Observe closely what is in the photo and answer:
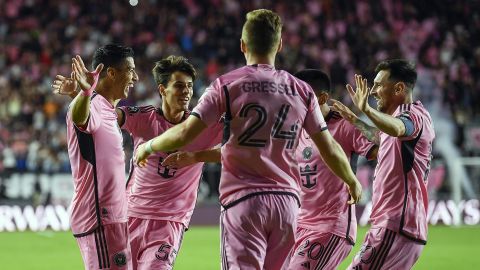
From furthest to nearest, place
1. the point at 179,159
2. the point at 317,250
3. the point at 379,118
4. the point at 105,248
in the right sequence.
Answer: the point at 317,250
the point at 179,159
the point at 105,248
the point at 379,118

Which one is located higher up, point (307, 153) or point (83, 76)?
point (83, 76)

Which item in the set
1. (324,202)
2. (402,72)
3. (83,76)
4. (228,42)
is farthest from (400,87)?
(228,42)

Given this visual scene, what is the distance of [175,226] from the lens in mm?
7344

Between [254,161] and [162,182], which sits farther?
[162,182]

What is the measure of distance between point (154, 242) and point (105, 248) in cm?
101

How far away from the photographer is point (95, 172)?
614cm

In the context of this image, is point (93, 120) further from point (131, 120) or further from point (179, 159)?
point (131, 120)

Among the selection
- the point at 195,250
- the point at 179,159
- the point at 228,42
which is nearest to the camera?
the point at 179,159

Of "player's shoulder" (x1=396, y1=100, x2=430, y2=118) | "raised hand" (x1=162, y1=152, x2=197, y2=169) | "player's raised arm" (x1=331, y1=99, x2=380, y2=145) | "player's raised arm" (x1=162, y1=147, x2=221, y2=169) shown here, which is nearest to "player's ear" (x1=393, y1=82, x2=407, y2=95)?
"player's shoulder" (x1=396, y1=100, x2=430, y2=118)

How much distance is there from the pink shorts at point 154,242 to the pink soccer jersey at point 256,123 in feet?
5.83

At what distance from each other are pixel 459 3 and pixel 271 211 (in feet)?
68.8

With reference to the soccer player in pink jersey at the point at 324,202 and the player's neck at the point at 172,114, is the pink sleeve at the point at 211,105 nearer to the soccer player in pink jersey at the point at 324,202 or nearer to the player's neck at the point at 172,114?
the soccer player in pink jersey at the point at 324,202

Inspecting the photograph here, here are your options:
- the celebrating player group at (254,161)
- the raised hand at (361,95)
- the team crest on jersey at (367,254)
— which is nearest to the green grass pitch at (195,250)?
the celebrating player group at (254,161)

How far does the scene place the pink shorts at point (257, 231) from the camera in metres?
5.34
